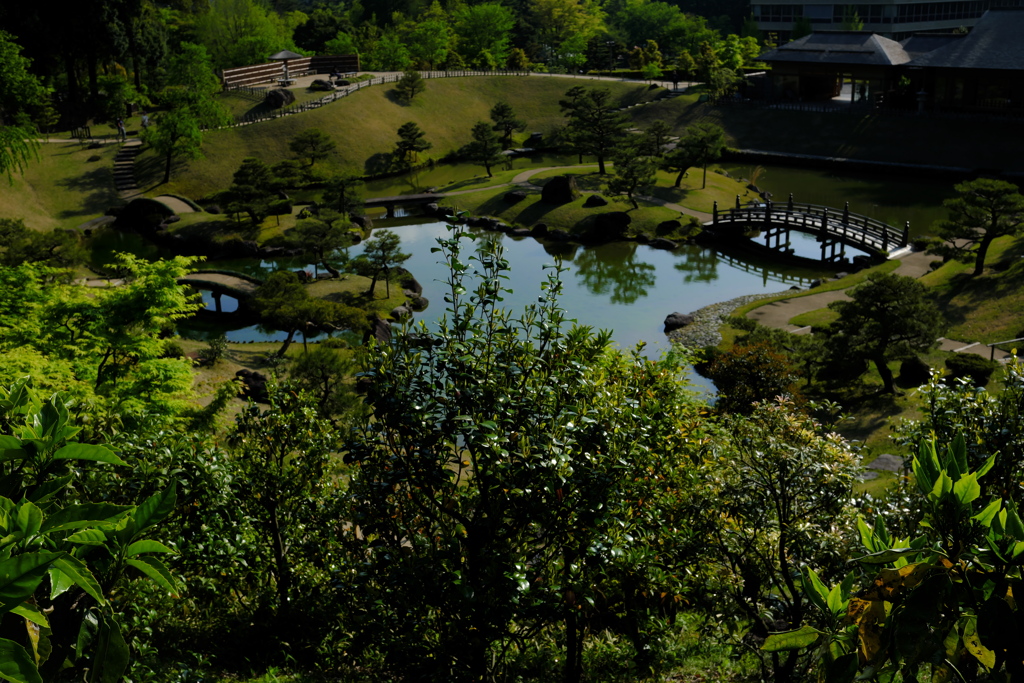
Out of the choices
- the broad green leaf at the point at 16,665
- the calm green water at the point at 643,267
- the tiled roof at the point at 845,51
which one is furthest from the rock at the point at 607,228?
the broad green leaf at the point at 16,665

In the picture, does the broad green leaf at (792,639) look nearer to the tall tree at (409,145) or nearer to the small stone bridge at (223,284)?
the small stone bridge at (223,284)

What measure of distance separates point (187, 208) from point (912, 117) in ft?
133

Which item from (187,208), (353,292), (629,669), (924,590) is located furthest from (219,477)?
(187,208)

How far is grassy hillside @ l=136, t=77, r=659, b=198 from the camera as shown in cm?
4794

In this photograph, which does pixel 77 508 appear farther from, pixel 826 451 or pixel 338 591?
pixel 826 451

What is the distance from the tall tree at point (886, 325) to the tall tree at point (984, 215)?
836 cm

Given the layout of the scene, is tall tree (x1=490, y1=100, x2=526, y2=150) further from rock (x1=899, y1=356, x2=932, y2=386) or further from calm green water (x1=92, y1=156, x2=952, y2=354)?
rock (x1=899, y1=356, x2=932, y2=386)

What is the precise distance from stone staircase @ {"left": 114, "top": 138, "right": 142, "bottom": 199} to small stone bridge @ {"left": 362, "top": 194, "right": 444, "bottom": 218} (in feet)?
40.5

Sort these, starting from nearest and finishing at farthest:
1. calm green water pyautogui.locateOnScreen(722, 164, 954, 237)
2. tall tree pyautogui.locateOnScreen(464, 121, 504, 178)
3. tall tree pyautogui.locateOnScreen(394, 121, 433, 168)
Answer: calm green water pyautogui.locateOnScreen(722, 164, 954, 237) < tall tree pyautogui.locateOnScreen(464, 121, 504, 178) < tall tree pyautogui.locateOnScreen(394, 121, 433, 168)

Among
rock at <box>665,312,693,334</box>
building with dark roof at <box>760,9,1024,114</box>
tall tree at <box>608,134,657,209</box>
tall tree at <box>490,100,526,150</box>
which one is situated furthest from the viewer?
tall tree at <box>490,100,526,150</box>

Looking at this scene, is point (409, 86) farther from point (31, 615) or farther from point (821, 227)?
point (31, 615)

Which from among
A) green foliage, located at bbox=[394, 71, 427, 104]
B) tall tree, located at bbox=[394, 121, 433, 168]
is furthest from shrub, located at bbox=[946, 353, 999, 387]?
green foliage, located at bbox=[394, 71, 427, 104]

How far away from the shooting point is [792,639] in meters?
3.12

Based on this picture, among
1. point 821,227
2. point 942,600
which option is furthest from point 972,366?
point 942,600
